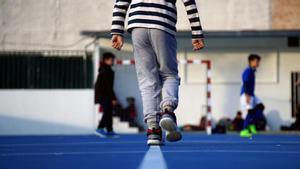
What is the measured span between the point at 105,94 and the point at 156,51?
8.25m

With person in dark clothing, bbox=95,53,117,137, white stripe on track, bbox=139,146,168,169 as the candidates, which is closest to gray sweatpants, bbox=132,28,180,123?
white stripe on track, bbox=139,146,168,169

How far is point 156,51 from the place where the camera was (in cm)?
818

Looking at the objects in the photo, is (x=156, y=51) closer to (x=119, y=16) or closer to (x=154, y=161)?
(x=119, y=16)

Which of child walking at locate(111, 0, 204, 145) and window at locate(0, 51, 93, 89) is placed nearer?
child walking at locate(111, 0, 204, 145)

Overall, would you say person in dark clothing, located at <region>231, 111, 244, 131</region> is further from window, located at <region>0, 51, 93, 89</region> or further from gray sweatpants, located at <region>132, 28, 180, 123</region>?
gray sweatpants, located at <region>132, 28, 180, 123</region>

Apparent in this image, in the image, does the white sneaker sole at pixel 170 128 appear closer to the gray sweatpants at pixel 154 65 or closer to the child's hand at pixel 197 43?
the gray sweatpants at pixel 154 65

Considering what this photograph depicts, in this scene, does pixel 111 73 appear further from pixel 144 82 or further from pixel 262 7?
pixel 262 7

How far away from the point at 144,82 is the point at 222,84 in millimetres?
18695

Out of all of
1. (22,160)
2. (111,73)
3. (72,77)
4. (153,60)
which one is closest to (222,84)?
(72,77)

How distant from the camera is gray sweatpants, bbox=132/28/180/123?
8148 mm

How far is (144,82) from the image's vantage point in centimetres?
823

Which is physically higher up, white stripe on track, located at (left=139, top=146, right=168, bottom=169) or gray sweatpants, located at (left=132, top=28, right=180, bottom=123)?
gray sweatpants, located at (left=132, top=28, right=180, bottom=123)

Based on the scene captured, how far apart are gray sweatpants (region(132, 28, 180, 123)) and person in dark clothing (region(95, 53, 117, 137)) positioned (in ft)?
25.6

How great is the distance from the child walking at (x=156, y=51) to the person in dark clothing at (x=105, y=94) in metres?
7.81
